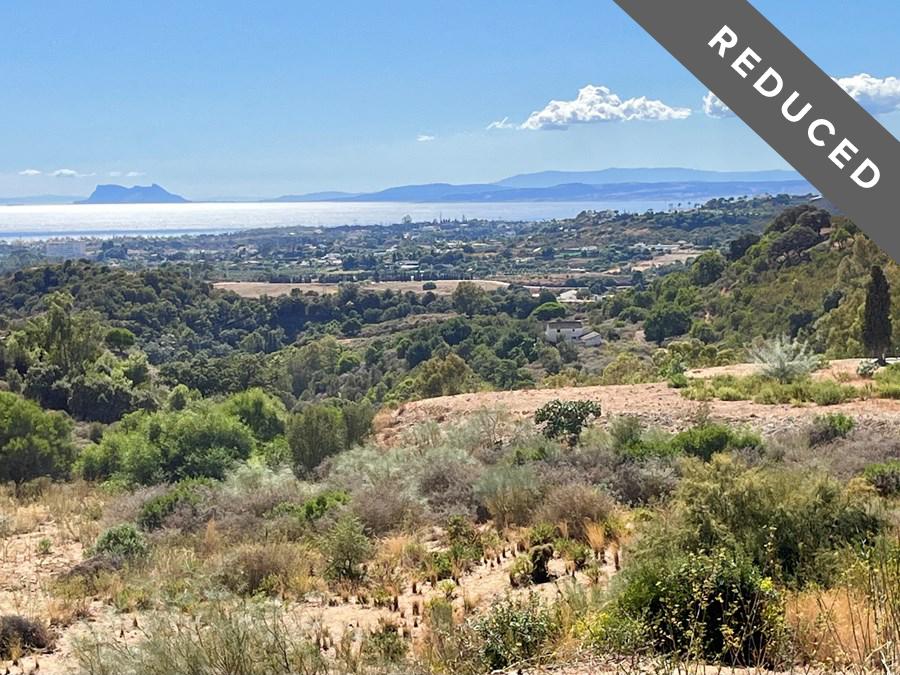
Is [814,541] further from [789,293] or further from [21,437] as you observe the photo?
[789,293]

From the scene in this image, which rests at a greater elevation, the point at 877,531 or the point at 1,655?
the point at 877,531

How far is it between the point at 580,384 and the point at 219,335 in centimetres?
5397

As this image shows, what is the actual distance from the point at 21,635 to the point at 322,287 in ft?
322

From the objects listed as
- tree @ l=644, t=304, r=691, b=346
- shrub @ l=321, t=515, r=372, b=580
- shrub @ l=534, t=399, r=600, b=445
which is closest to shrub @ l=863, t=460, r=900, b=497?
shrub @ l=534, t=399, r=600, b=445

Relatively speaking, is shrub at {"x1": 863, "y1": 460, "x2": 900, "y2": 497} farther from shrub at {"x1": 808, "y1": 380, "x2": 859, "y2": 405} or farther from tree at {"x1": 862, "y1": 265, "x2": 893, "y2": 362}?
tree at {"x1": 862, "y1": 265, "x2": 893, "y2": 362}

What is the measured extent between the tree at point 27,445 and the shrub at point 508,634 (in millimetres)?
12086

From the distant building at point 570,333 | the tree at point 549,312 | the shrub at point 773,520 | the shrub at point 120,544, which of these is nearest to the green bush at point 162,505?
the shrub at point 120,544

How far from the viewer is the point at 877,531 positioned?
7156 mm

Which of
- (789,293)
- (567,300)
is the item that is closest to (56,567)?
(789,293)

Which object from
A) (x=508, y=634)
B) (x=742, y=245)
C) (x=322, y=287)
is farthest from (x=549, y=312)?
(x=508, y=634)

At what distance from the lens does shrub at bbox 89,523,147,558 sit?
938 centimetres

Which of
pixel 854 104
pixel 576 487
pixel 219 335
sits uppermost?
pixel 854 104

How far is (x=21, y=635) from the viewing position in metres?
6.84

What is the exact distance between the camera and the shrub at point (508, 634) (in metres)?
5.48
